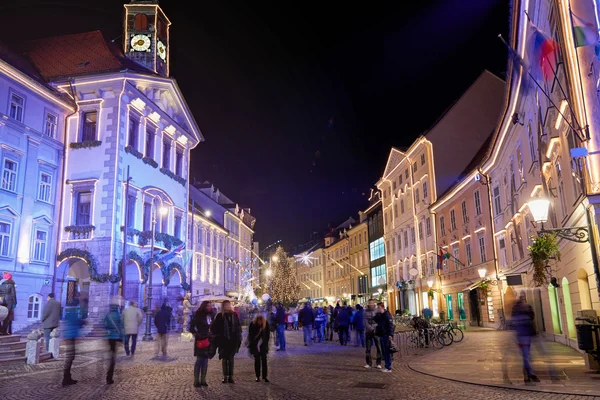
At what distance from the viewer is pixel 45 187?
29.0m

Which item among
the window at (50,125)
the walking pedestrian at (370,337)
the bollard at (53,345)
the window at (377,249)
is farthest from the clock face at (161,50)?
the window at (377,249)

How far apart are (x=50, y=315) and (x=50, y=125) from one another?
1703 centimetres

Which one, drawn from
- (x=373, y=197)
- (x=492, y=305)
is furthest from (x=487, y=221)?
(x=373, y=197)

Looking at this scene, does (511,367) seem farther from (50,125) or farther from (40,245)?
(50,125)

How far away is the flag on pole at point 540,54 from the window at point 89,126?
25.1m

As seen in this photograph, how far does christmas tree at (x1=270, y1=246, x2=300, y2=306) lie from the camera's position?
2744 inches

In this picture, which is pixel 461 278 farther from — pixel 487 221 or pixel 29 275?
pixel 29 275

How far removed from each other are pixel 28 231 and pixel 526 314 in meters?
25.0

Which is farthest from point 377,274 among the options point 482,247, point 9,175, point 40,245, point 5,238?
point 9,175

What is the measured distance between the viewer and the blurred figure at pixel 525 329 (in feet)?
34.9

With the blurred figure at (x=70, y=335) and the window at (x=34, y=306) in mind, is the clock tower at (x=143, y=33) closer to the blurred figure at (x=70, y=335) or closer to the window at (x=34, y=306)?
the window at (x=34, y=306)

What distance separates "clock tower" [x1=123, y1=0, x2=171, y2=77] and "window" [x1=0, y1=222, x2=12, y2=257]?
17331 mm

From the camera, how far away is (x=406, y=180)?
49719 mm

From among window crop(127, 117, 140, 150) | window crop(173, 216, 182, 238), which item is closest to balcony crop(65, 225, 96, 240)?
window crop(127, 117, 140, 150)
